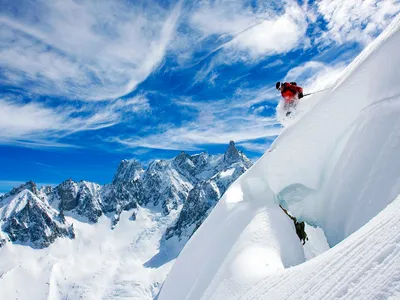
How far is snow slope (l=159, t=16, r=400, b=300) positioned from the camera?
14.0 feet

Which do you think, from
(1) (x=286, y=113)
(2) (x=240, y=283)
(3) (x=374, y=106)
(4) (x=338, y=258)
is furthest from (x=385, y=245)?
(1) (x=286, y=113)

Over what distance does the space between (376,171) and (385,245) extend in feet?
14.7

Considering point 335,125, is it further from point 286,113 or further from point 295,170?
point 286,113

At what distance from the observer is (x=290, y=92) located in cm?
1541

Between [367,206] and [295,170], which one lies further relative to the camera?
[295,170]

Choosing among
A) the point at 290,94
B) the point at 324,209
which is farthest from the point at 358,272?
the point at 290,94

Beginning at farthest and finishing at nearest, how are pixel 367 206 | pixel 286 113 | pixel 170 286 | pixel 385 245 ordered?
pixel 286 113 < pixel 170 286 < pixel 367 206 < pixel 385 245

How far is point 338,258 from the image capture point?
454cm

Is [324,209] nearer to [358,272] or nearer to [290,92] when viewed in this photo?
[358,272]

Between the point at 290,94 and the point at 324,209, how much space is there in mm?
7132

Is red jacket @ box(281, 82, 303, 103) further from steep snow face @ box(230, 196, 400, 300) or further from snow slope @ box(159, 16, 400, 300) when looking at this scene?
steep snow face @ box(230, 196, 400, 300)

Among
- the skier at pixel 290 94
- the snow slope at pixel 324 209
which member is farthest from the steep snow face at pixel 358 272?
the skier at pixel 290 94

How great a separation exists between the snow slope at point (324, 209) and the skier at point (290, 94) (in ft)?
14.0

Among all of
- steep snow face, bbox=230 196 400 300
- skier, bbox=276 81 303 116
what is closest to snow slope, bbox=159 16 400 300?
steep snow face, bbox=230 196 400 300
